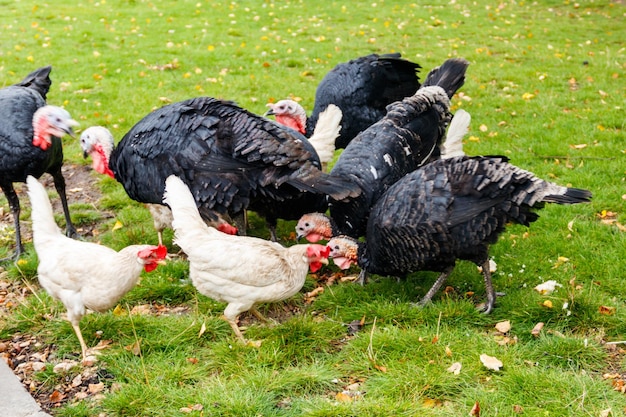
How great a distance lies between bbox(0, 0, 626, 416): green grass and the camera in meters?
3.71

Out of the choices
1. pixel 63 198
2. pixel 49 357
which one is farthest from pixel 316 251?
pixel 63 198

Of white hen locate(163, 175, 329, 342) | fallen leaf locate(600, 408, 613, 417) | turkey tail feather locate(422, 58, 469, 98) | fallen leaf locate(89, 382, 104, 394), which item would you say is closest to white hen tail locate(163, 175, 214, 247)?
white hen locate(163, 175, 329, 342)

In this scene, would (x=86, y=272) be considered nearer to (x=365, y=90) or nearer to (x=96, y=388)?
(x=96, y=388)

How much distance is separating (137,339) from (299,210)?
1750 mm

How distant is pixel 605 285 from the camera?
15.5 ft

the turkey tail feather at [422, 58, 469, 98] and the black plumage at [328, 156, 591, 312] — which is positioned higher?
the turkey tail feather at [422, 58, 469, 98]

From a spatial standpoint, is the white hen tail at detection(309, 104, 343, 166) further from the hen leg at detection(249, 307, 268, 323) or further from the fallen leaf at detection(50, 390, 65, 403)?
the fallen leaf at detection(50, 390, 65, 403)

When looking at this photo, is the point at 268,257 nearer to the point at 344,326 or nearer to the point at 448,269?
the point at 344,326

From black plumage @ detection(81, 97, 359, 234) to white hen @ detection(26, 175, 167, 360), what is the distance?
0.86 m

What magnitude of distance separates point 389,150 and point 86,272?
2.58 meters

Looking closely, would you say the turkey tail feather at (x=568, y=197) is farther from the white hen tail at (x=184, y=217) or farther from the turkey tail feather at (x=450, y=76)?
the white hen tail at (x=184, y=217)

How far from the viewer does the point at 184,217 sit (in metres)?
4.24

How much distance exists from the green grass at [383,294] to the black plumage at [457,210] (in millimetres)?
440

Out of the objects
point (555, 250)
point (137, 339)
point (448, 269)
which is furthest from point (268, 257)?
point (555, 250)
